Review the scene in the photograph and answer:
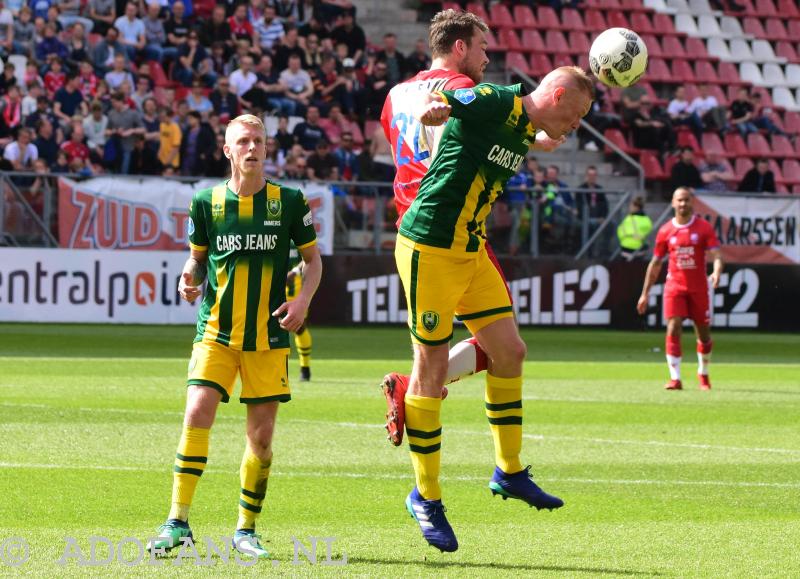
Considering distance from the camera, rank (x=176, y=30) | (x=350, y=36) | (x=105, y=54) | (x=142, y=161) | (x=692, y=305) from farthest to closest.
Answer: (x=350, y=36), (x=176, y=30), (x=105, y=54), (x=142, y=161), (x=692, y=305)

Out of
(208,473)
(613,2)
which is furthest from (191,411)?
(613,2)

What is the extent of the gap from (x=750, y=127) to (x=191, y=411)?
2649 cm

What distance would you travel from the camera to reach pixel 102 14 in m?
26.2

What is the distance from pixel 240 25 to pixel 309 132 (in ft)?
10.5

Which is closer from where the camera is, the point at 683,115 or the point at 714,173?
the point at 714,173

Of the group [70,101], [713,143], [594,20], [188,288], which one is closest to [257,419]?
[188,288]

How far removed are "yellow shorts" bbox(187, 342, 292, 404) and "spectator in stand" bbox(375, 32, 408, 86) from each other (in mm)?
21287

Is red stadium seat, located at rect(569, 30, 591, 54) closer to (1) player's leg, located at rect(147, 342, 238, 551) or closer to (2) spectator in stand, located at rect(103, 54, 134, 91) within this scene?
(2) spectator in stand, located at rect(103, 54, 134, 91)

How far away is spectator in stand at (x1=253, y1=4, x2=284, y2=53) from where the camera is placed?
27.4 m

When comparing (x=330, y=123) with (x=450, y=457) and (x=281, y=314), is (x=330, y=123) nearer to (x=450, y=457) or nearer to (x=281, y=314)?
(x=450, y=457)

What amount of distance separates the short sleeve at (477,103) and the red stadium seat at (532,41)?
2491 cm

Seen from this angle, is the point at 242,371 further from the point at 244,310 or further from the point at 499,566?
the point at 499,566

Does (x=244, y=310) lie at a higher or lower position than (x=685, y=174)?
lower

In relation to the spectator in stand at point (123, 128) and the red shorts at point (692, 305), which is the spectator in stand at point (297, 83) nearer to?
the spectator in stand at point (123, 128)
